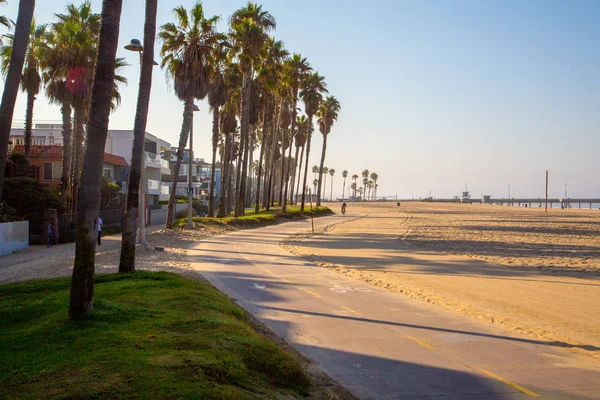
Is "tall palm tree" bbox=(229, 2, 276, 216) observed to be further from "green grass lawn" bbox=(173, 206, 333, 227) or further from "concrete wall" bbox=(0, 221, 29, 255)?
"concrete wall" bbox=(0, 221, 29, 255)

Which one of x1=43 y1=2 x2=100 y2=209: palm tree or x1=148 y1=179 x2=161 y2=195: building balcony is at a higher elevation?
x1=43 y1=2 x2=100 y2=209: palm tree

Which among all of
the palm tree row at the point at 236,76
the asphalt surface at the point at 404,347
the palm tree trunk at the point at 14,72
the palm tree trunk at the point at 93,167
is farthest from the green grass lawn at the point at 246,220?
the palm tree trunk at the point at 93,167

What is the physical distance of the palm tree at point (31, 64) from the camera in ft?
105

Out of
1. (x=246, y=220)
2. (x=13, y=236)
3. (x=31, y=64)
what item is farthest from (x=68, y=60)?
(x=246, y=220)

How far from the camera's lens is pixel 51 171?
140 ft

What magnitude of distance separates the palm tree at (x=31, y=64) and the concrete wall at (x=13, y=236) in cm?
1018

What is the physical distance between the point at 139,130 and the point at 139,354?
10.1 meters

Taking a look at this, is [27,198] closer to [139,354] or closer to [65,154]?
[65,154]

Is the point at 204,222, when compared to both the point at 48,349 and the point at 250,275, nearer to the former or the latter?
the point at 250,275

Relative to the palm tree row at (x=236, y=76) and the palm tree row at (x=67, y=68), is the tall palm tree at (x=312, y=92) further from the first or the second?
the palm tree row at (x=67, y=68)

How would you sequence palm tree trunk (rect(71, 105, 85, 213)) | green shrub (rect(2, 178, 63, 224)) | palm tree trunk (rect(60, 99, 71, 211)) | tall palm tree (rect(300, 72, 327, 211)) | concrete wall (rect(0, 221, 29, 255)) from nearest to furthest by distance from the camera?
concrete wall (rect(0, 221, 29, 255)), green shrub (rect(2, 178, 63, 224)), palm tree trunk (rect(60, 99, 71, 211)), palm tree trunk (rect(71, 105, 85, 213)), tall palm tree (rect(300, 72, 327, 211))

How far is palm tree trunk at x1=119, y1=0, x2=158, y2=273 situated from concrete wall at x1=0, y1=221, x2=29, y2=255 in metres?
12.7

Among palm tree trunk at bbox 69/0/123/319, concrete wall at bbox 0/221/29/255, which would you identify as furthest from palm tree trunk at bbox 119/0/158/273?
concrete wall at bbox 0/221/29/255

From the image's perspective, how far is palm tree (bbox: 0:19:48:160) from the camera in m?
31.9
